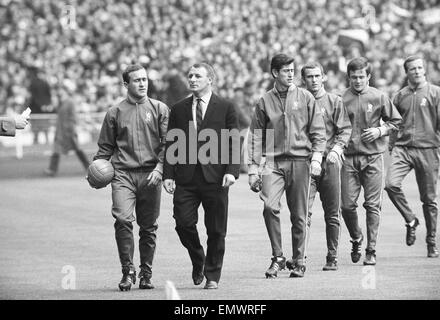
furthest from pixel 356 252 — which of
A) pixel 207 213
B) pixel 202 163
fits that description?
pixel 202 163

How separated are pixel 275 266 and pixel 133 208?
1.50m

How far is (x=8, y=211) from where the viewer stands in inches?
804

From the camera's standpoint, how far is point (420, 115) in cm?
1459

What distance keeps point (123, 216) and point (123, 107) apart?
1.04m

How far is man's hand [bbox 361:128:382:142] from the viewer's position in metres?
13.6

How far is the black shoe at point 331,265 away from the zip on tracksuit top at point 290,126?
3.75ft

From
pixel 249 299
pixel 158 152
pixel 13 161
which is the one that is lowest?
pixel 13 161

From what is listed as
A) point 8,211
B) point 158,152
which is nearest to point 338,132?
point 158,152

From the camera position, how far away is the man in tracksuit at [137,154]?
12227 millimetres

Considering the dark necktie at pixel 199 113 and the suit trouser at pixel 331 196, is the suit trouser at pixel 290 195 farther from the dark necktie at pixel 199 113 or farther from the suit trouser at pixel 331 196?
the dark necktie at pixel 199 113

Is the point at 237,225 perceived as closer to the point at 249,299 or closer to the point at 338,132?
the point at 338,132

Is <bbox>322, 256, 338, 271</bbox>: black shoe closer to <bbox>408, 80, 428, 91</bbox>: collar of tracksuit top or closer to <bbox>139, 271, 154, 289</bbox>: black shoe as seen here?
<bbox>139, 271, 154, 289</bbox>: black shoe

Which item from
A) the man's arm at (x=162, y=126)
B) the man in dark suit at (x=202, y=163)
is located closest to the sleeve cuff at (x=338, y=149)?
the man in dark suit at (x=202, y=163)

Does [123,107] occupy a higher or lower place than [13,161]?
higher
